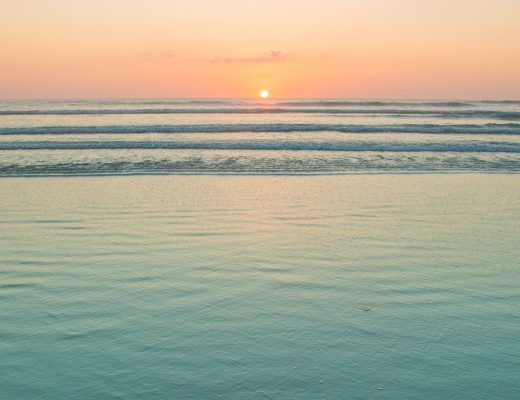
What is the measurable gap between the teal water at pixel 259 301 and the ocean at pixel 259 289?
0.7 inches

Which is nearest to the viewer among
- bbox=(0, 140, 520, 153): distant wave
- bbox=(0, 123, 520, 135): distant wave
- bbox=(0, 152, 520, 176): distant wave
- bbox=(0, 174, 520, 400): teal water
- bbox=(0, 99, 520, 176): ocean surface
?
bbox=(0, 174, 520, 400): teal water

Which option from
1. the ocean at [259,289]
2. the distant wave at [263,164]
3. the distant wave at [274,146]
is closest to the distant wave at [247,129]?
the distant wave at [274,146]

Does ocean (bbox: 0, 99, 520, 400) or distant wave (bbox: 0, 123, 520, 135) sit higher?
distant wave (bbox: 0, 123, 520, 135)

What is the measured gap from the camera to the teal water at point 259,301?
3631 millimetres

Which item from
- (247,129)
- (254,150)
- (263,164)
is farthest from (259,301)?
(247,129)

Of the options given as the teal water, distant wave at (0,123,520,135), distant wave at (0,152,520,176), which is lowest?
the teal water

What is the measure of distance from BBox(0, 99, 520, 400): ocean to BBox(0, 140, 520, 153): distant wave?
7.50 metres

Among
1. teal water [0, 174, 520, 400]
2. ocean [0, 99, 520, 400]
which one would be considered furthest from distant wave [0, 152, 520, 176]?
teal water [0, 174, 520, 400]

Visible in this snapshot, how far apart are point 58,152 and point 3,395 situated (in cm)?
1695

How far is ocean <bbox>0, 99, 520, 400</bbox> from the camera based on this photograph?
366 cm

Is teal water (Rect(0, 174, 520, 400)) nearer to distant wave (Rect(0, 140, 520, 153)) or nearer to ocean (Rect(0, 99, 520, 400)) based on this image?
ocean (Rect(0, 99, 520, 400))

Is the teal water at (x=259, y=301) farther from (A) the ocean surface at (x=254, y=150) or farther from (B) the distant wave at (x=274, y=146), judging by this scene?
(B) the distant wave at (x=274, y=146)

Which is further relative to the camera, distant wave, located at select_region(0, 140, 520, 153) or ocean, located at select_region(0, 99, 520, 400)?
distant wave, located at select_region(0, 140, 520, 153)

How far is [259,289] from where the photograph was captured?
530cm
